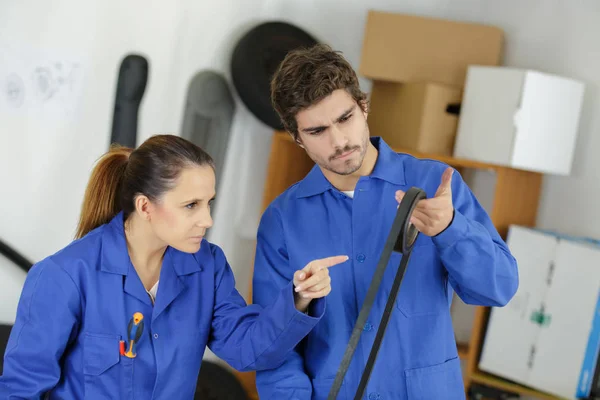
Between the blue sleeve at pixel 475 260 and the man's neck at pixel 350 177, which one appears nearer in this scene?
the blue sleeve at pixel 475 260

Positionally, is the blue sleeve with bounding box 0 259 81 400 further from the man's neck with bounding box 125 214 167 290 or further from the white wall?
the white wall

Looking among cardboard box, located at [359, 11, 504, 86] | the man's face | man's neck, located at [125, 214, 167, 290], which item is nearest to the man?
the man's face

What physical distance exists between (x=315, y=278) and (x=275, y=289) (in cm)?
28

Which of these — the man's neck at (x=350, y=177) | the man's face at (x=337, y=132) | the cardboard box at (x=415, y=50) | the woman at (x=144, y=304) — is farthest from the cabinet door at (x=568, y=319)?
the woman at (x=144, y=304)

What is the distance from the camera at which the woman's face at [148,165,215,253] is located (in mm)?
1688

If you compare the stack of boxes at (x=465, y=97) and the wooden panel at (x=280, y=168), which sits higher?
the stack of boxes at (x=465, y=97)

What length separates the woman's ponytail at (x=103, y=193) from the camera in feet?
5.97

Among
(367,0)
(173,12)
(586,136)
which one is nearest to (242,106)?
(173,12)

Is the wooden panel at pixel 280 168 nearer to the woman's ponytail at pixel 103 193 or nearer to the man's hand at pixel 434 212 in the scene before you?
the woman's ponytail at pixel 103 193

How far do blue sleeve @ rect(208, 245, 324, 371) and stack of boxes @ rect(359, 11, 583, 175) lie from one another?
58.4 inches

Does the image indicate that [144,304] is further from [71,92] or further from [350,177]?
[71,92]

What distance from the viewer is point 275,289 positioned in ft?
5.84

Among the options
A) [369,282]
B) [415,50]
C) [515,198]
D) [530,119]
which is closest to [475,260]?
[369,282]

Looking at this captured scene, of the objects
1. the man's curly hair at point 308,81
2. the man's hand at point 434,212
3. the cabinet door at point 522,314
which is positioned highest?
the man's curly hair at point 308,81
